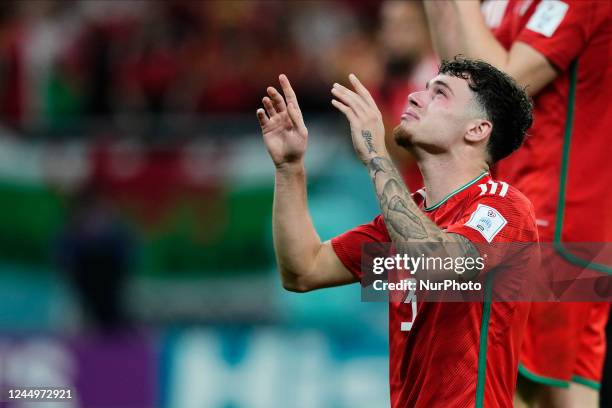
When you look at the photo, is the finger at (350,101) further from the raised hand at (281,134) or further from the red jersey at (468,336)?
the red jersey at (468,336)

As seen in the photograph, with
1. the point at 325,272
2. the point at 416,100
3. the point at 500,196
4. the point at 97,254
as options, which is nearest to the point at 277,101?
the point at 416,100

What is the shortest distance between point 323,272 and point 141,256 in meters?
5.47

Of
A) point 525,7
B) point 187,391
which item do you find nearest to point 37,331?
point 187,391

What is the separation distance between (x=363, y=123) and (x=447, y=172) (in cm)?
36

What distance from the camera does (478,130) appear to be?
3.47 m

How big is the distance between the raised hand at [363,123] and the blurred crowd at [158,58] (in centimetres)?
552

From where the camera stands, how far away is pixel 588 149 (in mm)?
3859

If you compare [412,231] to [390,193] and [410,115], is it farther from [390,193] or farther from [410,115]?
[410,115]

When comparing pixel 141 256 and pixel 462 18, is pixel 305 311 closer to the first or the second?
pixel 141 256

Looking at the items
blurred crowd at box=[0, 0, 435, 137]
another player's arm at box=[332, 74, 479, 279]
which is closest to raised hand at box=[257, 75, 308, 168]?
another player's arm at box=[332, 74, 479, 279]

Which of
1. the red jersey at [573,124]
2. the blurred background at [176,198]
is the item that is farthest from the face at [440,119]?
the blurred background at [176,198]

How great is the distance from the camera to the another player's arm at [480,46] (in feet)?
12.6

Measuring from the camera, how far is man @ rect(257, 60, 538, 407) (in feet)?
10.6

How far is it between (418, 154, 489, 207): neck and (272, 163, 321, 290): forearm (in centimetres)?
44
